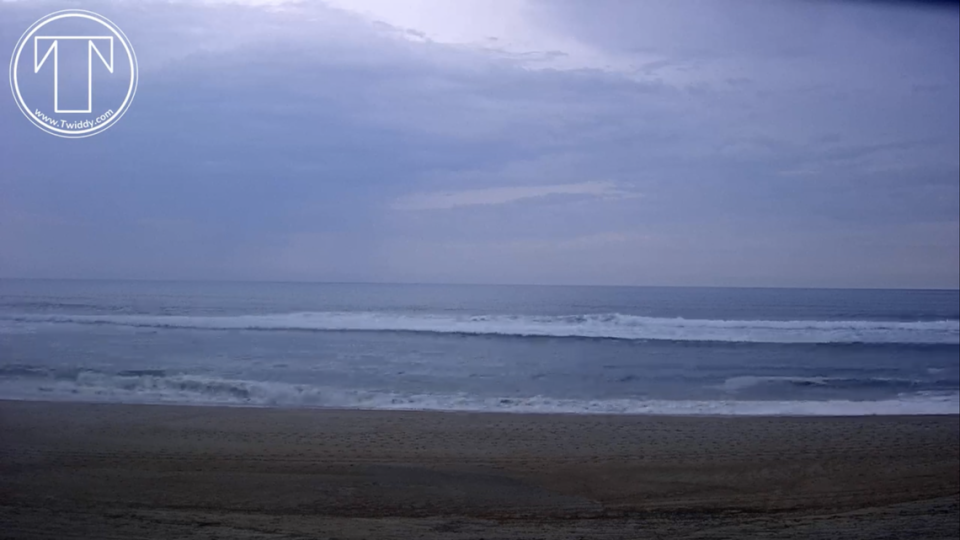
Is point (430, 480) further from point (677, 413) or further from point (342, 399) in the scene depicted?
point (677, 413)

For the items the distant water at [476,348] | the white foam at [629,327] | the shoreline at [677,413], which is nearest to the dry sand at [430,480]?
the shoreline at [677,413]

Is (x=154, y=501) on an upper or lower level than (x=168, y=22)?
lower

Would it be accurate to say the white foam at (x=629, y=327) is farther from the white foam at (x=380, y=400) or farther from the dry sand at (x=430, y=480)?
the dry sand at (x=430, y=480)

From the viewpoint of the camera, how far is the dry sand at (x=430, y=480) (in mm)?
3197

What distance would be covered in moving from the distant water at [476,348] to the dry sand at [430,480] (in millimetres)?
412

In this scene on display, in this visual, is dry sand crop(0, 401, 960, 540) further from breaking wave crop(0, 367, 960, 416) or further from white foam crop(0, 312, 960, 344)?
white foam crop(0, 312, 960, 344)

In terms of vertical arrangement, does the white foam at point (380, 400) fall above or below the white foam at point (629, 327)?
below

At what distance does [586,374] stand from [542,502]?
2546 millimetres

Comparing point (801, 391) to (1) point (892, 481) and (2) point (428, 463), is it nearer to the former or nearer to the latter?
(1) point (892, 481)

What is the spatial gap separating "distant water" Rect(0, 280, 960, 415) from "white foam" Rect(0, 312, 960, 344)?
0.09ft

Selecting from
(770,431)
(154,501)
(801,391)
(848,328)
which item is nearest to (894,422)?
(801,391)

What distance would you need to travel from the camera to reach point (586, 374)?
583 cm

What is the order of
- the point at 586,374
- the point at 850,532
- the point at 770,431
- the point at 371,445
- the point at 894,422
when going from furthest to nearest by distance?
the point at 586,374 < the point at 894,422 < the point at 770,431 < the point at 371,445 < the point at 850,532

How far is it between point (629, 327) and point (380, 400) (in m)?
4.12
